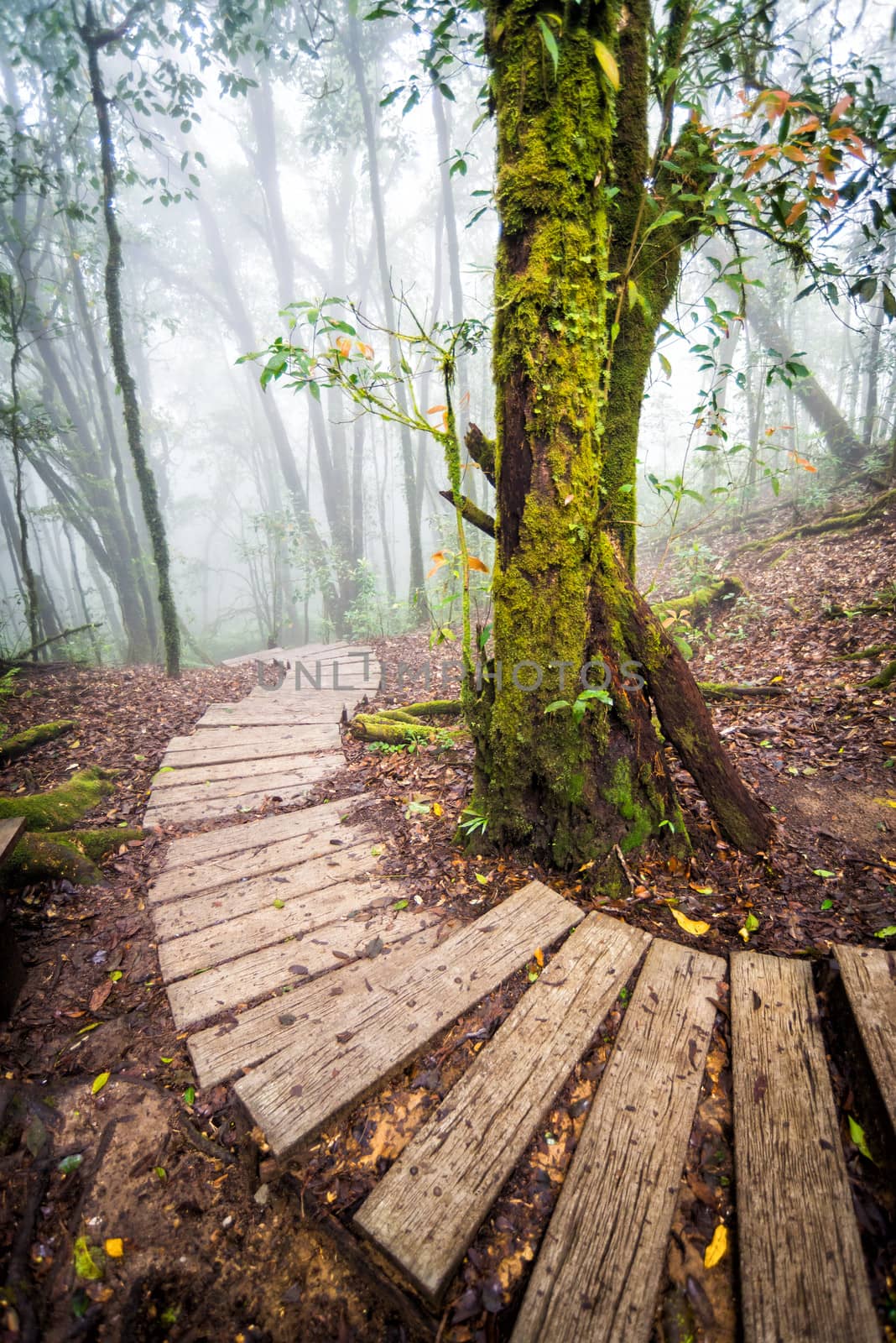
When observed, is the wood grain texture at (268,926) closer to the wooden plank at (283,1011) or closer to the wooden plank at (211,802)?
the wooden plank at (283,1011)

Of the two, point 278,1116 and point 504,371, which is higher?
point 504,371

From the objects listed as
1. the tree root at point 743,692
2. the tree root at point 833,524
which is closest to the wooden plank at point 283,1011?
the tree root at point 743,692

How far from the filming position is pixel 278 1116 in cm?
150

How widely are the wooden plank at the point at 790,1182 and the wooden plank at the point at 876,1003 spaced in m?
0.13

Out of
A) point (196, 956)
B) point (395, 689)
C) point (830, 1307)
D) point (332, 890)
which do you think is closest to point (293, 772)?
point (332, 890)

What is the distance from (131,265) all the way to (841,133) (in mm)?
23822

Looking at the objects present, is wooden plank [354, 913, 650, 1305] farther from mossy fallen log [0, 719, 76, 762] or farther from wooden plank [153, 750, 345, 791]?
mossy fallen log [0, 719, 76, 762]

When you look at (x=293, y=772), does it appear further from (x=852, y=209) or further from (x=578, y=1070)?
(x=852, y=209)

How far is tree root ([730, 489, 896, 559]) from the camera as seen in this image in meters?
8.05

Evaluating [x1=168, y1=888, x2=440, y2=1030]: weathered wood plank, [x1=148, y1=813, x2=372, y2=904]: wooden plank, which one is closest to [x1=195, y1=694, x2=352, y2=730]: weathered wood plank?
[x1=148, y1=813, x2=372, y2=904]: wooden plank

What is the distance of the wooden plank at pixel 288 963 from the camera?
2012mm

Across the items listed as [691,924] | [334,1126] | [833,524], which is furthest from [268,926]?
[833,524]

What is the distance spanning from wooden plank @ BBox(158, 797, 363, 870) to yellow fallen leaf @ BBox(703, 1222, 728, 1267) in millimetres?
2406

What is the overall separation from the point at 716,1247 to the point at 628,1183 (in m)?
0.21
